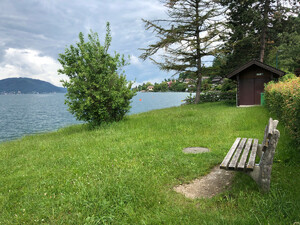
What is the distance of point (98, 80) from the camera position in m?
13.2

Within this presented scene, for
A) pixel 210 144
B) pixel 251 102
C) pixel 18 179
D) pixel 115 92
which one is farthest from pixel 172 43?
pixel 18 179

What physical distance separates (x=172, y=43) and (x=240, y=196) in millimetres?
26850

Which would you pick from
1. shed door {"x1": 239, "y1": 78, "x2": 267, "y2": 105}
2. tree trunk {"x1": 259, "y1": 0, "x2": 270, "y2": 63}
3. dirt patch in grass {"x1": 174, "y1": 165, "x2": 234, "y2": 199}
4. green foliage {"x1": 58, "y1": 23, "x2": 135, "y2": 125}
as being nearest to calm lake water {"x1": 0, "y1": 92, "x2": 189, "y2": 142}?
green foliage {"x1": 58, "y1": 23, "x2": 135, "y2": 125}

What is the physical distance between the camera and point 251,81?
2328 centimetres

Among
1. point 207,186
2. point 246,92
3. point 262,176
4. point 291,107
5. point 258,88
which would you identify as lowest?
point 207,186

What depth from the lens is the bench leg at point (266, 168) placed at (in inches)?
143

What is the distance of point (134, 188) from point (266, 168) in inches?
99.5

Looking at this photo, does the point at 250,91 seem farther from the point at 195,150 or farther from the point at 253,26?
the point at 195,150

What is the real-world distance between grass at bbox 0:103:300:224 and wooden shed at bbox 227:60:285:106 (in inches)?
687

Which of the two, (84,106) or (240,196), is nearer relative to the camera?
(240,196)

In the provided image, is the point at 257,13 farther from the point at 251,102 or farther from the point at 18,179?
the point at 18,179

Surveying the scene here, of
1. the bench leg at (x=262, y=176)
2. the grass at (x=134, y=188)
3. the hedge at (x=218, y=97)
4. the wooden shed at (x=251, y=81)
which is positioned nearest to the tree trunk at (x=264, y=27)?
the wooden shed at (x=251, y=81)

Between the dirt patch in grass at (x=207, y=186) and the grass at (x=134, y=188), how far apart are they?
18 centimetres

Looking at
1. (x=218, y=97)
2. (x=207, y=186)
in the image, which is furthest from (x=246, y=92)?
(x=207, y=186)
